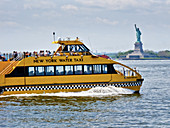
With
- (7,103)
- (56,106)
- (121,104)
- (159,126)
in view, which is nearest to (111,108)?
(121,104)

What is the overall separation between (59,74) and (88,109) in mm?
6359

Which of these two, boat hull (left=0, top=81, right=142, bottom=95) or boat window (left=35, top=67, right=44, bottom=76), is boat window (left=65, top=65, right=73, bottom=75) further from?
boat window (left=35, top=67, right=44, bottom=76)

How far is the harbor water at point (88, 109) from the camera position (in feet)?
70.5

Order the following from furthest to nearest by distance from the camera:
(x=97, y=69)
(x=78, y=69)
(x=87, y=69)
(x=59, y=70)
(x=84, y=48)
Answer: (x=84, y=48) → (x=97, y=69) → (x=87, y=69) → (x=78, y=69) → (x=59, y=70)

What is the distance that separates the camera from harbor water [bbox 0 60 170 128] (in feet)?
70.5

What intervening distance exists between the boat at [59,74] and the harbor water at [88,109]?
Result: 500mm

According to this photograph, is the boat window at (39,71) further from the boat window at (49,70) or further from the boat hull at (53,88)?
the boat hull at (53,88)

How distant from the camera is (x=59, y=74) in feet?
101

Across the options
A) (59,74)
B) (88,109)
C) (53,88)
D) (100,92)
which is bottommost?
(88,109)

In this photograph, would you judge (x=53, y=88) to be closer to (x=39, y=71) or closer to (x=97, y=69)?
(x=39, y=71)

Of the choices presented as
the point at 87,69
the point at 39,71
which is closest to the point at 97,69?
the point at 87,69

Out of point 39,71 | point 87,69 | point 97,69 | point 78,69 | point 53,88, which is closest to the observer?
point 53,88

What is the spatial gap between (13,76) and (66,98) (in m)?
4.31

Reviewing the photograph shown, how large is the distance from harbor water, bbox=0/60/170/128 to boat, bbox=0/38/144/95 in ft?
1.64
